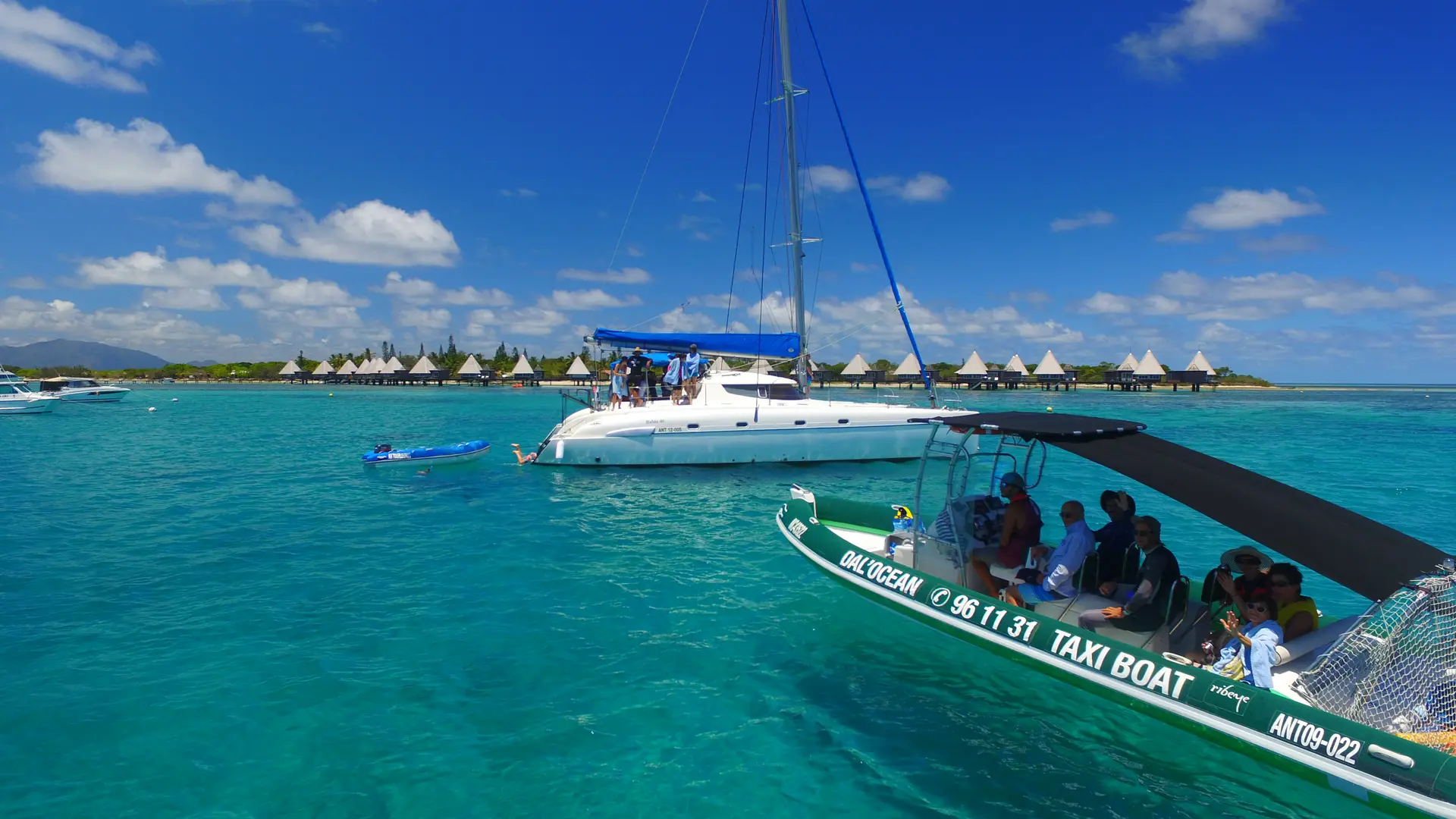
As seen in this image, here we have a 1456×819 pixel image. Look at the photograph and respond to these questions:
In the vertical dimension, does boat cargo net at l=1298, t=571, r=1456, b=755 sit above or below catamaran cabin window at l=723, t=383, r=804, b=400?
below

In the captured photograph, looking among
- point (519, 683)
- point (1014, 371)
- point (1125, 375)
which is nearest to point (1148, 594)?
point (519, 683)

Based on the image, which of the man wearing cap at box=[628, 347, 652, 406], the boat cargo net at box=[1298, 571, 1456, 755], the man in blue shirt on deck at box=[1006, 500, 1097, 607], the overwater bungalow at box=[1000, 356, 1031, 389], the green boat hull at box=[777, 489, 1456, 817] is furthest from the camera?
the overwater bungalow at box=[1000, 356, 1031, 389]

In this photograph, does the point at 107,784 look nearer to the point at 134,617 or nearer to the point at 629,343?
the point at 134,617

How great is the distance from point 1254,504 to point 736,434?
15.2 m

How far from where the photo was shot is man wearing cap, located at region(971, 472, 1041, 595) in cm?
746

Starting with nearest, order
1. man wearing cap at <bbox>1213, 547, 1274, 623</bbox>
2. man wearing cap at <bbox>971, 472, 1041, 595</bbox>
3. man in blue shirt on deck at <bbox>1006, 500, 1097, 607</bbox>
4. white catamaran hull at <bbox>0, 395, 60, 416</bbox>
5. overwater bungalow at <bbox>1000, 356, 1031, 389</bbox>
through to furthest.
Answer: man wearing cap at <bbox>1213, 547, 1274, 623</bbox> → man in blue shirt on deck at <bbox>1006, 500, 1097, 607</bbox> → man wearing cap at <bbox>971, 472, 1041, 595</bbox> → white catamaran hull at <bbox>0, 395, 60, 416</bbox> → overwater bungalow at <bbox>1000, 356, 1031, 389</bbox>

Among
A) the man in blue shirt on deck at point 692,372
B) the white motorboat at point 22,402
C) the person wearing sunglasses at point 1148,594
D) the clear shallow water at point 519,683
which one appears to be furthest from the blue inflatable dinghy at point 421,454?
the white motorboat at point 22,402

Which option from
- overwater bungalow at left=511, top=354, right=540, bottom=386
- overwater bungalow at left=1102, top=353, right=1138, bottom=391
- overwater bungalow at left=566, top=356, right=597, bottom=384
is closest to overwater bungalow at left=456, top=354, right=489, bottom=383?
overwater bungalow at left=511, top=354, right=540, bottom=386

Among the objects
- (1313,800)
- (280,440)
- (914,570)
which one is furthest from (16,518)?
(1313,800)

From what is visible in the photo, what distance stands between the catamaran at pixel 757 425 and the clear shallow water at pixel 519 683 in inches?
168

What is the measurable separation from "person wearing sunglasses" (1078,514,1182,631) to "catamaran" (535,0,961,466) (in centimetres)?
1346

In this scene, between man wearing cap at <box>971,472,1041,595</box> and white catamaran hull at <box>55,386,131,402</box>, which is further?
white catamaran hull at <box>55,386,131,402</box>

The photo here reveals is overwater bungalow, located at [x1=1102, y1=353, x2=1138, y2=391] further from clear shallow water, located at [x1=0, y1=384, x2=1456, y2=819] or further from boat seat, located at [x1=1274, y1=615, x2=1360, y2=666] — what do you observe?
boat seat, located at [x1=1274, y1=615, x2=1360, y2=666]

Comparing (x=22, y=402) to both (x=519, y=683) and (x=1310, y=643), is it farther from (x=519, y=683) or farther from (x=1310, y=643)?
(x=1310, y=643)
